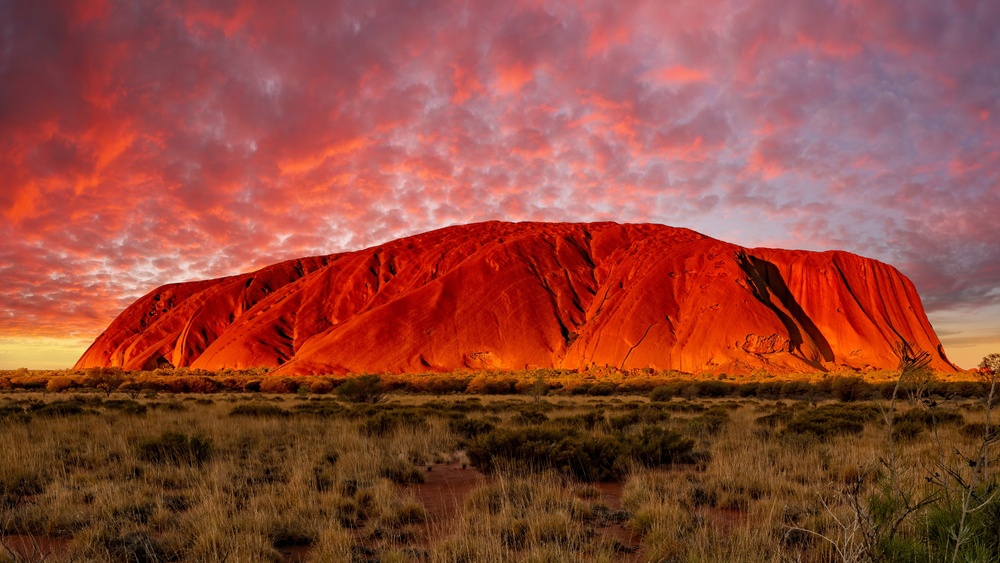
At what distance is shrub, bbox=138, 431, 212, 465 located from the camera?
9758mm

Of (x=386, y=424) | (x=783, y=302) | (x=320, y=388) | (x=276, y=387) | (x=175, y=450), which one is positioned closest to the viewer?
(x=175, y=450)

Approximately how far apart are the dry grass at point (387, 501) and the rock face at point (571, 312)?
5078 centimetres

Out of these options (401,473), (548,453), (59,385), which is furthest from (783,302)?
(59,385)

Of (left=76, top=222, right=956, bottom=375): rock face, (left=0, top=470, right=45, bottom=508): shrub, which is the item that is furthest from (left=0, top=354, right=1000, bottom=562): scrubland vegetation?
(left=76, top=222, right=956, bottom=375): rock face

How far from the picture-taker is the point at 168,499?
7.14m

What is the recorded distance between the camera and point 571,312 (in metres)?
70.3

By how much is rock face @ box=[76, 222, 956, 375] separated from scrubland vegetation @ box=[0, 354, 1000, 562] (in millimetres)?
48148

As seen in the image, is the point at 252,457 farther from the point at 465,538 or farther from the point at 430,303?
the point at 430,303

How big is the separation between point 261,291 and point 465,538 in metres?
98.1

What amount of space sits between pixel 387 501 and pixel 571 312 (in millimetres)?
64322

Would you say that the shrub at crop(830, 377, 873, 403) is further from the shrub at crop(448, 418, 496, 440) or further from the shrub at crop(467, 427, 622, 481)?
the shrub at crop(467, 427, 622, 481)

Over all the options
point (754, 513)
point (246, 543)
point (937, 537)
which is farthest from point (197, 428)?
point (937, 537)

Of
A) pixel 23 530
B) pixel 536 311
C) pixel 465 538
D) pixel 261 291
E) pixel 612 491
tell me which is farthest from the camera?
pixel 261 291

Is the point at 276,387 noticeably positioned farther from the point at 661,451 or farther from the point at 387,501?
the point at 387,501
